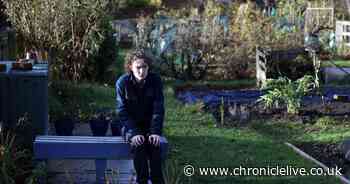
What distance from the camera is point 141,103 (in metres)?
5.92

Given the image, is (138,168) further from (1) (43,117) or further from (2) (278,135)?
(2) (278,135)

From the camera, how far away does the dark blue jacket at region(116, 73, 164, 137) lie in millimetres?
5832

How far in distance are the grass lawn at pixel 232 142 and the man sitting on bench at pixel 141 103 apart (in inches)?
11.6

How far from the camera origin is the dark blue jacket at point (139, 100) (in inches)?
230

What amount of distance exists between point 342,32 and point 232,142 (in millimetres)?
13712

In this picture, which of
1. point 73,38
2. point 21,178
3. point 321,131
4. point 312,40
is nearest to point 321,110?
point 321,131

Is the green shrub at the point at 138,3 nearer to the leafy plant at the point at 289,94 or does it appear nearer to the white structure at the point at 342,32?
the white structure at the point at 342,32

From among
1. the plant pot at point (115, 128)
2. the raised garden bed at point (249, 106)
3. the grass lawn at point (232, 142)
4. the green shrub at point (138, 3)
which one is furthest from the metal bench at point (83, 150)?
the green shrub at point (138, 3)

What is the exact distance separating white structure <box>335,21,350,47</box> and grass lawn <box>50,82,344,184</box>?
10.8 meters

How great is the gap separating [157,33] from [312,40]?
13.5 feet

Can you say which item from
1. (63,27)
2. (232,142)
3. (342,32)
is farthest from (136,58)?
(342,32)

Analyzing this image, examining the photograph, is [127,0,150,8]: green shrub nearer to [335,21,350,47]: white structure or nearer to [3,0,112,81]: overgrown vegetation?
[335,21,350,47]: white structure

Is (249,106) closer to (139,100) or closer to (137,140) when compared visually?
(139,100)

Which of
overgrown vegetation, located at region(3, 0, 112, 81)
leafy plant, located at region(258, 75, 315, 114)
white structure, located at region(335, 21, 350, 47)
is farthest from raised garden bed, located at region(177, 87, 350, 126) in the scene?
white structure, located at region(335, 21, 350, 47)
